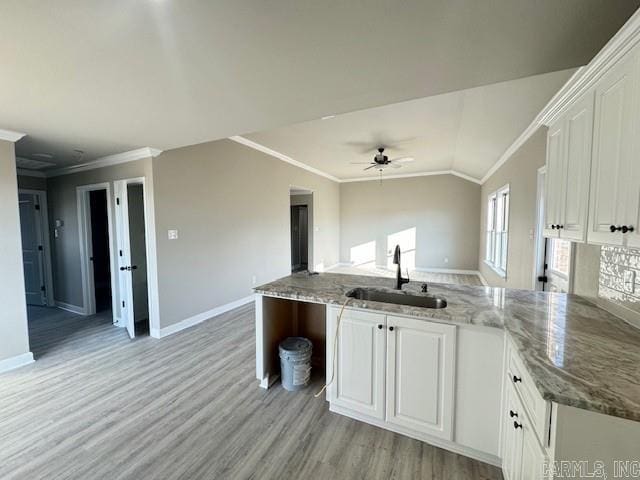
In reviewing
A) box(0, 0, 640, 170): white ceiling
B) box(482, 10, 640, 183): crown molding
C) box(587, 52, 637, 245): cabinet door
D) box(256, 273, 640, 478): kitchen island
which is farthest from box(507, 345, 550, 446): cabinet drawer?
box(0, 0, 640, 170): white ceiling

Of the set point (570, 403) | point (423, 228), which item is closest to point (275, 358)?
point (570, 403)

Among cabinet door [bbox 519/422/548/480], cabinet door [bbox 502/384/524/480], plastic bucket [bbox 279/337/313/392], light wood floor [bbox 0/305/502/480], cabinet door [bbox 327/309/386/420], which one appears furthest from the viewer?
plastic bucket [bbox 279/337/313/392]

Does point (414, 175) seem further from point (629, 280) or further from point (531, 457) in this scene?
point (531, 457)

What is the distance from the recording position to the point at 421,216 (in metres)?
7.86

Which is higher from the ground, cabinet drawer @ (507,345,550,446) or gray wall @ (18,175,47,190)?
gray wall @ (18,175,47,190)

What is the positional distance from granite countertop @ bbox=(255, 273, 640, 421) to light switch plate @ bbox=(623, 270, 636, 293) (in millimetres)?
183

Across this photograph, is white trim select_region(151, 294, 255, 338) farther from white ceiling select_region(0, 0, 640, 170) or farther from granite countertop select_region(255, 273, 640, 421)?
white ceiling select_region(0, 0, 640, 170)

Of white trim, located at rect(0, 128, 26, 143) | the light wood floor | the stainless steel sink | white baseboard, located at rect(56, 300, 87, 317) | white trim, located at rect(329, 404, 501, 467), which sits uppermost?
white trim, located at rect(0, 128, 26, 143)

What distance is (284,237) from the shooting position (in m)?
5.86

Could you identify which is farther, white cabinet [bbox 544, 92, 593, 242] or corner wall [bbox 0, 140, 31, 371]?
corner wall [bbox 0, 140, 31, 371]

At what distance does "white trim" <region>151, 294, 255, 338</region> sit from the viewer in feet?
11.5

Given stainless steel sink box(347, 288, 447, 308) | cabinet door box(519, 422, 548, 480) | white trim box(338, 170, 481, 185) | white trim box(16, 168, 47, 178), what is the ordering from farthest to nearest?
white trim box(338, 170, 481, 185), white trim box(16, 168, 47, 178), stainless steel sink box(347, 288, 447, 308), cabinet door box(519, 422, 548, 480)

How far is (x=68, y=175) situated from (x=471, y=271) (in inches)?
360

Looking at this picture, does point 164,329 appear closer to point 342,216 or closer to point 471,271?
point 342,216
